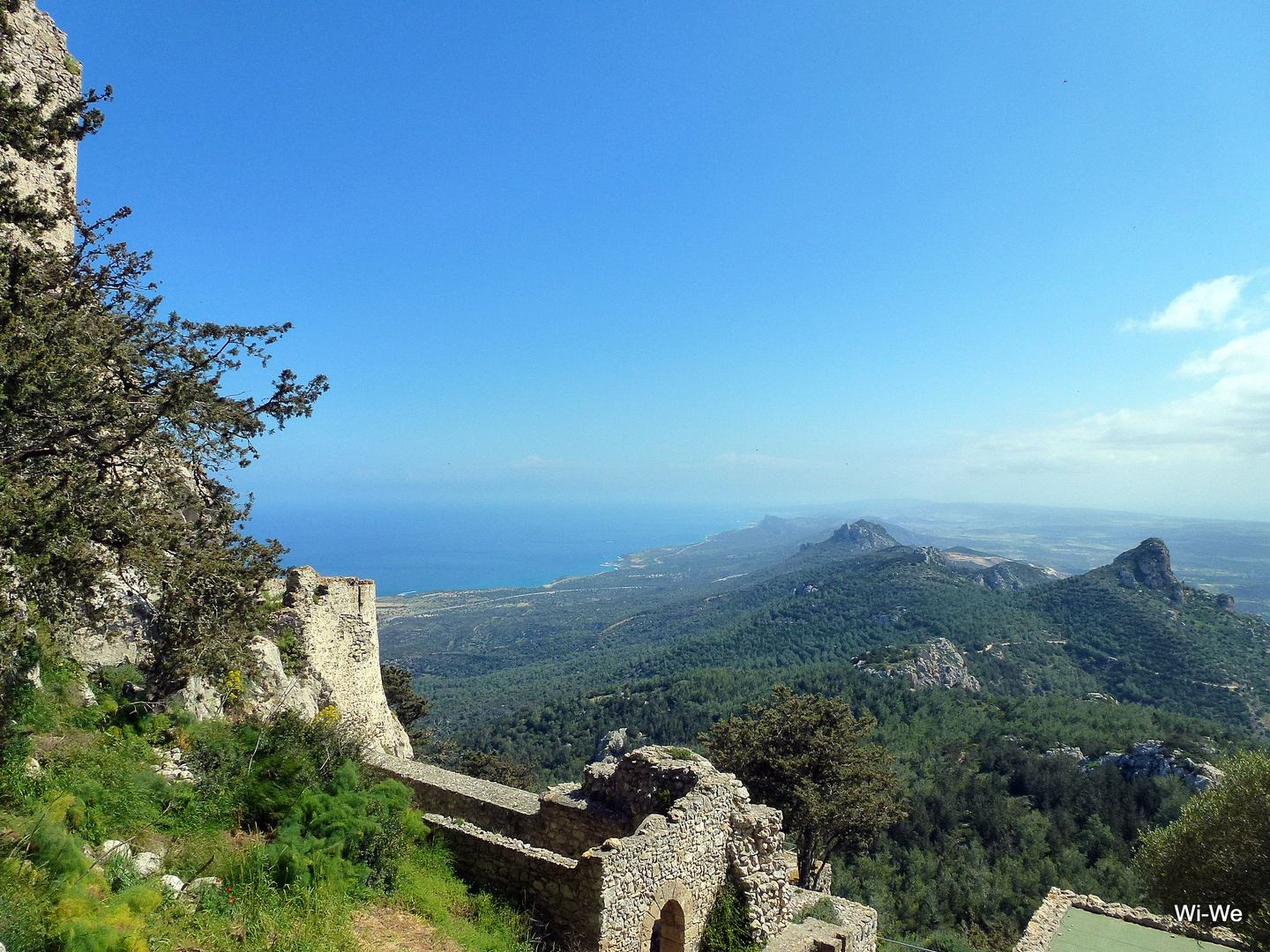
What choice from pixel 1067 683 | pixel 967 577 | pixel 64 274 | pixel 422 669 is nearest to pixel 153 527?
pixel 64 274

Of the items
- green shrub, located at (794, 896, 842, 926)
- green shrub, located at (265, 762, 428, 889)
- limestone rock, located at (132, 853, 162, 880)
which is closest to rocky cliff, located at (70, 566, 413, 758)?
green shrub, located at (265, 762, 428, 889)

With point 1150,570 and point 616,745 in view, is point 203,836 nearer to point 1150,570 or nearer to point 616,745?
point 616,745

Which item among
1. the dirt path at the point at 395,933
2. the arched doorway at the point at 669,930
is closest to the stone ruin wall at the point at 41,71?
the dirt path at the point at 395,933

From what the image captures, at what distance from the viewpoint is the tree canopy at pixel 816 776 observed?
16.8 metres

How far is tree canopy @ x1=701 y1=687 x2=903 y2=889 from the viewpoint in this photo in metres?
16.8

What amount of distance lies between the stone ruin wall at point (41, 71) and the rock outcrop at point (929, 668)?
1808 inches

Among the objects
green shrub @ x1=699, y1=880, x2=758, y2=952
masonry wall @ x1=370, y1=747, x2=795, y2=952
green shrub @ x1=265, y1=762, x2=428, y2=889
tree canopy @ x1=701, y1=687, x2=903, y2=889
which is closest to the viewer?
green shrub @ x1=265, y1=762, x2=428, y2=889

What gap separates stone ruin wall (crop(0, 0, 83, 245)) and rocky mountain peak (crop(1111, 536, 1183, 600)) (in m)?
78.7

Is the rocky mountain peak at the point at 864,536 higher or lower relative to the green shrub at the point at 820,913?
lower

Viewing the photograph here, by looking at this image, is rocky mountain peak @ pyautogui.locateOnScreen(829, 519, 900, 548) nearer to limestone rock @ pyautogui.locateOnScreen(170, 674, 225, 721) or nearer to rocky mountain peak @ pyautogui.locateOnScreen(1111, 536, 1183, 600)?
rocky mountain peak @ pyautogui.locateOnScreen(1111, 536, 1183, 600)

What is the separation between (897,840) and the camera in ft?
85.0

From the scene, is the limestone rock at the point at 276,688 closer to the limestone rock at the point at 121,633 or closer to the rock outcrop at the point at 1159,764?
the limestone rock at the point at 121,633

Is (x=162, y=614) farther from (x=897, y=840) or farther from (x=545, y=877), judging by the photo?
(x=897, y=840)

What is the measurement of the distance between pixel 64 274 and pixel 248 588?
3.95m
